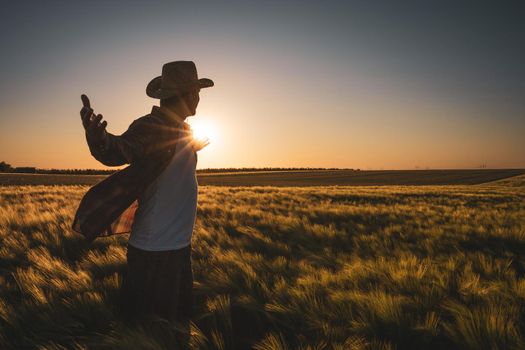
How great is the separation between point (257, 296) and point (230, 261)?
2.94 feet

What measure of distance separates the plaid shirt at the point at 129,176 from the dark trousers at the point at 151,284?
1.23 ft

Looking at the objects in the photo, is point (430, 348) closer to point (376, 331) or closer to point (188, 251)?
point (376, 331)

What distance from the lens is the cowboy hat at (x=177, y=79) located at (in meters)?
2.19

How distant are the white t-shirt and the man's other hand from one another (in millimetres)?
611

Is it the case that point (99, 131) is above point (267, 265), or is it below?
above

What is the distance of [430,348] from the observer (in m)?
1.89

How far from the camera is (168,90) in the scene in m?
2.19

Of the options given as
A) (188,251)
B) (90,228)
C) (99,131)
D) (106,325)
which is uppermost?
(99,131)

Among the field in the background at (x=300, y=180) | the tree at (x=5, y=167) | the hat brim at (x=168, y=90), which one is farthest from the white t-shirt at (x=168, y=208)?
the tree at (x=5, y=167)

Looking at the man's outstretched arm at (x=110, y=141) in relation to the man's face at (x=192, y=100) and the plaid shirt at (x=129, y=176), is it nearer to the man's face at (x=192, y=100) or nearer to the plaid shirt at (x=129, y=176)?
the plaid shirt at (x=129, y=176)

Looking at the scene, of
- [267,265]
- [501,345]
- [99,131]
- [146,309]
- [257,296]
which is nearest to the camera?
[99,131]

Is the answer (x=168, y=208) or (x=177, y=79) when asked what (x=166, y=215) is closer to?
(x=168, y=208)

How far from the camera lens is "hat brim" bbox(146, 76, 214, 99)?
218cm

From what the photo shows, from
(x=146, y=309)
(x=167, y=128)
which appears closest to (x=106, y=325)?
(x=146, y=309)
